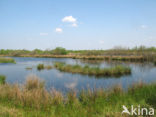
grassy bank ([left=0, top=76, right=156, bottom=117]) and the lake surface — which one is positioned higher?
grassy bank ([left=0, top=76, right=156, bottom=117])

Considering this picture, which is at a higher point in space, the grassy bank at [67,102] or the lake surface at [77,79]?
the grassy bank at [67,102]

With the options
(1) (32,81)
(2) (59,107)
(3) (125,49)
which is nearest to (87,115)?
(2) (59,107)

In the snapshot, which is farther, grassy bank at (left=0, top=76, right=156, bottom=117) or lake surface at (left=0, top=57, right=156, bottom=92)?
lake surface at (left=0, top=57, right=156, bottom=92)

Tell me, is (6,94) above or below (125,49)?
below

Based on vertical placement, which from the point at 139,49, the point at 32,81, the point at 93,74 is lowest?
the point at 93,74

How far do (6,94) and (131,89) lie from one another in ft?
24.5

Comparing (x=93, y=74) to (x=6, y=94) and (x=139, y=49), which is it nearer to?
(x=6, y=94)

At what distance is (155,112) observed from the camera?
12.8ft

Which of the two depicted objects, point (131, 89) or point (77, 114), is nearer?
point (77, 114)

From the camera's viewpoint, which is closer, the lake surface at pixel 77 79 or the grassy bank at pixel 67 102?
the grassy bank at pixel 67 102

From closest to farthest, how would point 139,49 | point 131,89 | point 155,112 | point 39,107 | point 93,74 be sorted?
1. point 155,112
2. point 39,107
3. point 131,89
4. point 93,74
5. point 139,49

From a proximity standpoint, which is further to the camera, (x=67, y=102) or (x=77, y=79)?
(x=77, y=79)

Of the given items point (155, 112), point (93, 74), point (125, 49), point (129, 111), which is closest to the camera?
point (155, 112)

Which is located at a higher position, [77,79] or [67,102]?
[67,102]
